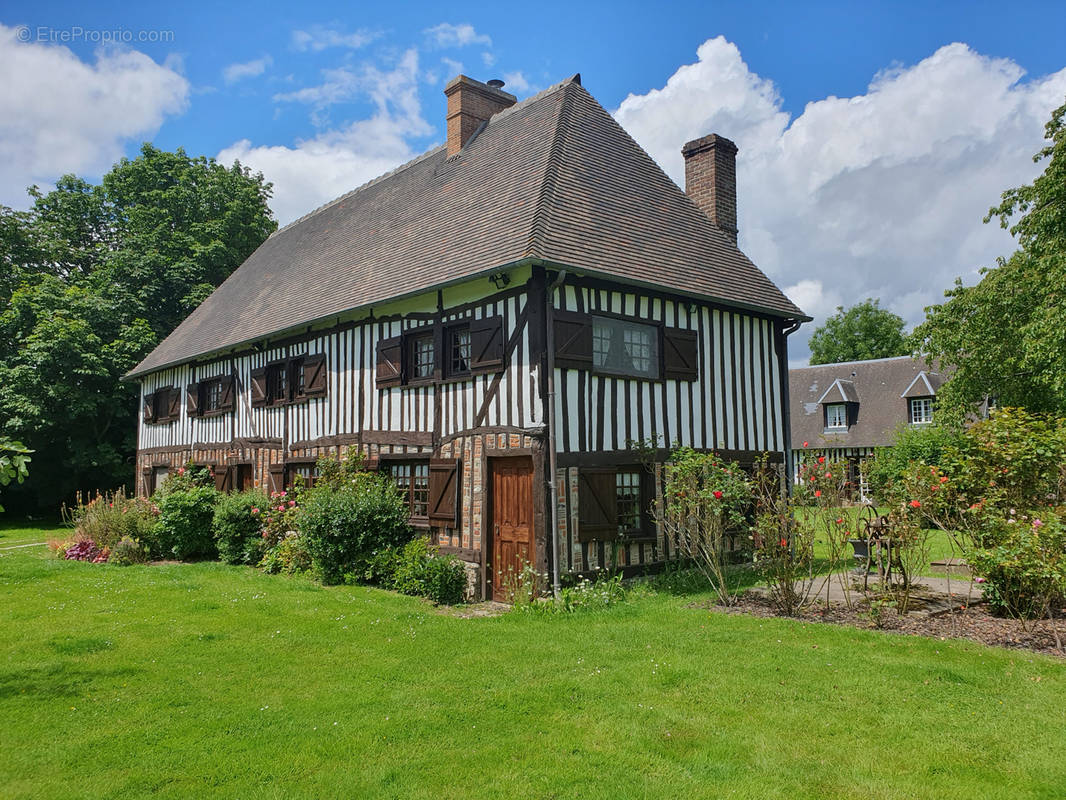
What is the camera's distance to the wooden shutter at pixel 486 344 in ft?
31.9

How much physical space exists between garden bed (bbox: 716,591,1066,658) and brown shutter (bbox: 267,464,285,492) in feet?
29.0

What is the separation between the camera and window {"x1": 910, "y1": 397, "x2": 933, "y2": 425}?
29172mm

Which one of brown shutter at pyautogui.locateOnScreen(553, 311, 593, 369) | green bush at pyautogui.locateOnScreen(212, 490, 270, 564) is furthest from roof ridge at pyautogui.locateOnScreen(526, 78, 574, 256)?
green bush at pyautogui.locateOnScreen(212, 490, 270, 564)

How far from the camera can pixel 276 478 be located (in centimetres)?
1423

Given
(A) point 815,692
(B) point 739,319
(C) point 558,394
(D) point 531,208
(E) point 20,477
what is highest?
(D) point 531,208

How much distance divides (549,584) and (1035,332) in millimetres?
12619

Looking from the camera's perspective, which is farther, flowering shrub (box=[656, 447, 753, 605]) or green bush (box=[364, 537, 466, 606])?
green bush (box=[364, 537, 466, 606])

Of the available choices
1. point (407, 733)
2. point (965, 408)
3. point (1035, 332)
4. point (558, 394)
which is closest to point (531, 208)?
point (558, 394)

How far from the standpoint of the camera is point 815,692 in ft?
18.1

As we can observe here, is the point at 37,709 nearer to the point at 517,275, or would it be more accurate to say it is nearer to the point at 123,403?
the point at 517,275

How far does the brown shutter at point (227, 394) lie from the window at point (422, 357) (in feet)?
22.3

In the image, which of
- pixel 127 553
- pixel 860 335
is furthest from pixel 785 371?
pixel 860 335

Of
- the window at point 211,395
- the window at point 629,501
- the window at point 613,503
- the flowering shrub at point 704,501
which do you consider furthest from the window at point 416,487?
the window at point 211,395

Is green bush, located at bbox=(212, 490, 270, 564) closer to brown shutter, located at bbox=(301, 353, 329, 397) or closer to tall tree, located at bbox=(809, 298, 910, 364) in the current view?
brown shutter, located at bbox=(301, 353, 329, 397)
